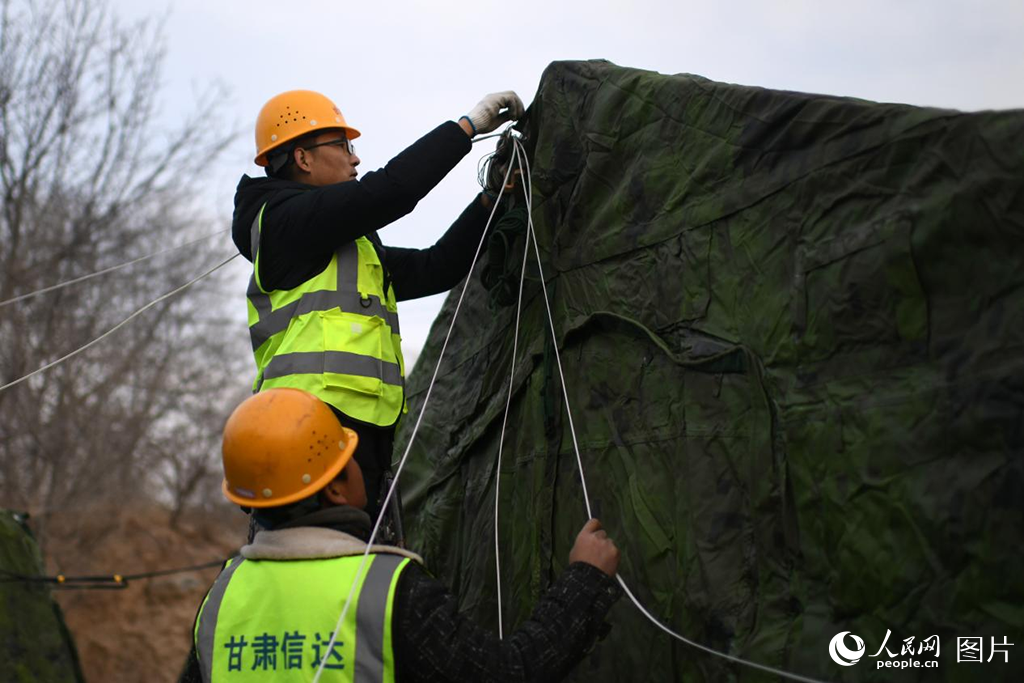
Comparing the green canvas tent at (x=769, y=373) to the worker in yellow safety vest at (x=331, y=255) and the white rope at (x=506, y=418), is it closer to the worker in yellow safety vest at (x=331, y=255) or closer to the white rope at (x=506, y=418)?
the white rope at (x=506, y=418)

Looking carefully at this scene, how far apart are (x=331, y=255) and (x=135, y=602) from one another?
10.6 meters

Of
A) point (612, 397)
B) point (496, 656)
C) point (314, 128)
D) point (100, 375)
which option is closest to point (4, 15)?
point (100, 375)

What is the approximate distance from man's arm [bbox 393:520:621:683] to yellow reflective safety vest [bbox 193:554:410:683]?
4 centimetres

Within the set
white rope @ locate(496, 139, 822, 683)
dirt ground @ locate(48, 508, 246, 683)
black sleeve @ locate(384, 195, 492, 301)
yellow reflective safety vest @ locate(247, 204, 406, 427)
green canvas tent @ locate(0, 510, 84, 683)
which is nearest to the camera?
white rope @ locate(496, 139, 822, 683)

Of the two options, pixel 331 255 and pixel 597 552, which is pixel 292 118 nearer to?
pixel 331 255

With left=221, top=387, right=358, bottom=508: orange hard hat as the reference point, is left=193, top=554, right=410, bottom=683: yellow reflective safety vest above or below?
below

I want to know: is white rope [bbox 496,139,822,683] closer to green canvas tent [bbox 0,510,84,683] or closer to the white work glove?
the white work glove

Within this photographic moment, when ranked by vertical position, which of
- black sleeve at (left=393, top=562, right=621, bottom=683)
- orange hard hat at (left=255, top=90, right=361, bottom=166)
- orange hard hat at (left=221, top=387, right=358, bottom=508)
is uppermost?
orange hard hat at (left=255, top=90, right=361, bottom=166)

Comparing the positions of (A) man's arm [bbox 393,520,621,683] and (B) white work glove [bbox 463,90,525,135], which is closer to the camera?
(A) man's arm [bbox 393,520,621,683]

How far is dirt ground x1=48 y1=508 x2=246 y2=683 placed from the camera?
38.5 feet

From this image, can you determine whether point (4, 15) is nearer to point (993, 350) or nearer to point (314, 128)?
point (314, 128)

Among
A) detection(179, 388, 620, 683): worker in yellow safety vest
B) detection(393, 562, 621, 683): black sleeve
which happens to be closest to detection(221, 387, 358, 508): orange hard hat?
detection(179, 388, 620, 683): worker in yellow safety vest

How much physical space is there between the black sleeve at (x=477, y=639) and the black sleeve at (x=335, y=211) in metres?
1.29

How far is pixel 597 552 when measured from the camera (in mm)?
2506
